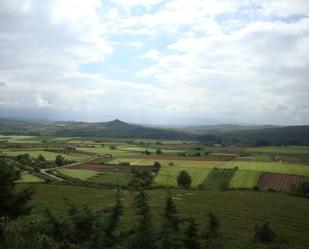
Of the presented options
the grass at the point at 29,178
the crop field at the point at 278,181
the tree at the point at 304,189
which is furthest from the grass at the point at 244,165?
the grass at the point at 29,178

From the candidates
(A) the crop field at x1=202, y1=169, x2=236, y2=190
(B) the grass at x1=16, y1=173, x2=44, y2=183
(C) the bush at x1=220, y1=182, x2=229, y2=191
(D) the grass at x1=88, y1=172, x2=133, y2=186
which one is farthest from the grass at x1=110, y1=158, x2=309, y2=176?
(B) the grass at x1=16, y1=173, x2=44, y2=183

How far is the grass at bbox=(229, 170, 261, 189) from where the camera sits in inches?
A: 3398

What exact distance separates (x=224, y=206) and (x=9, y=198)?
45.5 m

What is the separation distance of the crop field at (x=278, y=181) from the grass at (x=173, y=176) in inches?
568

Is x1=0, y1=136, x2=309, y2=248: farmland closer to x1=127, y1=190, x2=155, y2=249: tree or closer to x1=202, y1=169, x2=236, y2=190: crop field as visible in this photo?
x1=202, y1=169, x2=236, y2=190: crop field

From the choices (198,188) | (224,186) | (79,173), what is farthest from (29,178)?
(224,186)

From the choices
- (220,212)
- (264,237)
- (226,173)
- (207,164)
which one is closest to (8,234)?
(264,237)

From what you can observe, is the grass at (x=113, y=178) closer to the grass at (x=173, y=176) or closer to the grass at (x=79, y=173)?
the grass at (x=79, y=173)

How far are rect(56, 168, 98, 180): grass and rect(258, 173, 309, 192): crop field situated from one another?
4036cm

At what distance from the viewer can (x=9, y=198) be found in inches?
937

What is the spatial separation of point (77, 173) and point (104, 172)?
6.95 m

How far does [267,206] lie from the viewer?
210ft

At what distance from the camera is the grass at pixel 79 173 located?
9131 cm

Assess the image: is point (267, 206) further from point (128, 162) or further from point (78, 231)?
point (128, 162)
